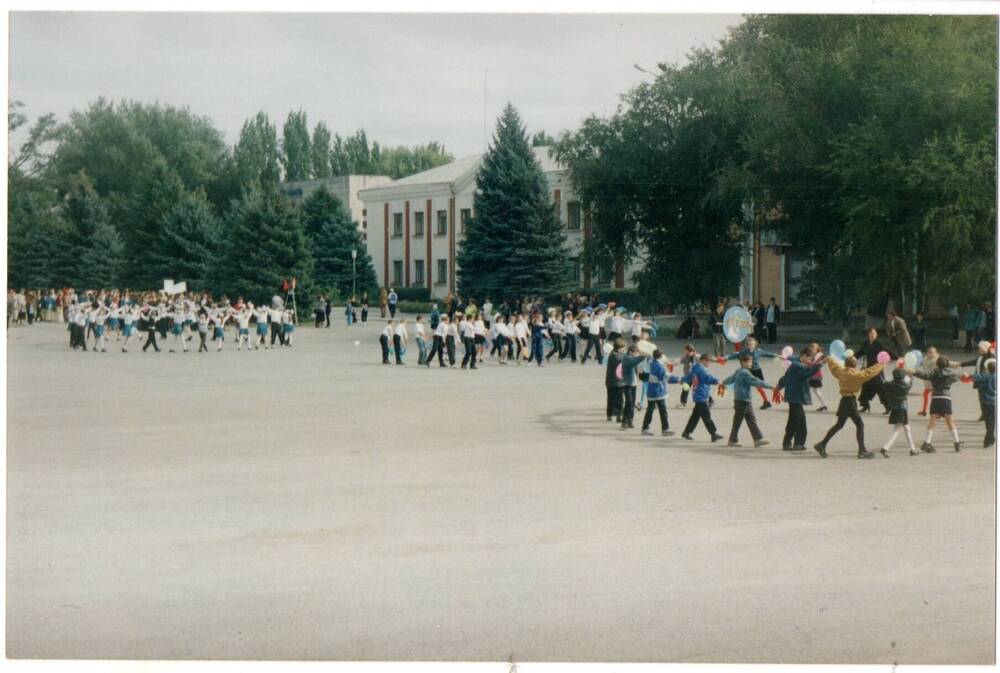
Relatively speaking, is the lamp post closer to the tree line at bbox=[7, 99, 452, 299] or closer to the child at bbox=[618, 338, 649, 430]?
the tree line at bbox=[7, 99, 452, 299]

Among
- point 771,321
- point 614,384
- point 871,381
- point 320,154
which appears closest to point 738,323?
point 871,381

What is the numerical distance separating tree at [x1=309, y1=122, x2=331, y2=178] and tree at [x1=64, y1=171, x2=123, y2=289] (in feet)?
36.4

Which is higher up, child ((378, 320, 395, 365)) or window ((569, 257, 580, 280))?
window ((569, 257, 580, 280))

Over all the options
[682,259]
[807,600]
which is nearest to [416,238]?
[682,259]

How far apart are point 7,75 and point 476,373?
68.9 ft

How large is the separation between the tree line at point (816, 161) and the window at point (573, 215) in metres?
1.03

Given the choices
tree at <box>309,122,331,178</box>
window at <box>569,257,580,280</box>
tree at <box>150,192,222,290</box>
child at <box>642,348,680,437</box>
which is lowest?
child at <box>642,348,680,437</box>

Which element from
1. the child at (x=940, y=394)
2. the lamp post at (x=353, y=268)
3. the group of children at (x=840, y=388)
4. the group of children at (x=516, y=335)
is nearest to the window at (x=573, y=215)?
the group of children at (x=516, y=335)

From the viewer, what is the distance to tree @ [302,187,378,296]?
6600 cm

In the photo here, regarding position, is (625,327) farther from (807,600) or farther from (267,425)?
(807,600)

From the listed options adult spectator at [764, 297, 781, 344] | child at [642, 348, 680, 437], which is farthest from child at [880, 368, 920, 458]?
adult spectator at [764, 297, 781, 344]

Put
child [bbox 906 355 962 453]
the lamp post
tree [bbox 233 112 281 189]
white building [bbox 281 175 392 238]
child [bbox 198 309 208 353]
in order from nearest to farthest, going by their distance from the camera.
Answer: child [bbox 906 355 962 453] < child [bbox 198 309 208 353] < tree [bbox 233 112 281 189] < white building [bbox 281 175 392 238] < the lamp post

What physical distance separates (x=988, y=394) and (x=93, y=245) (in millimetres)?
52330

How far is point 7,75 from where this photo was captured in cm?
1047
